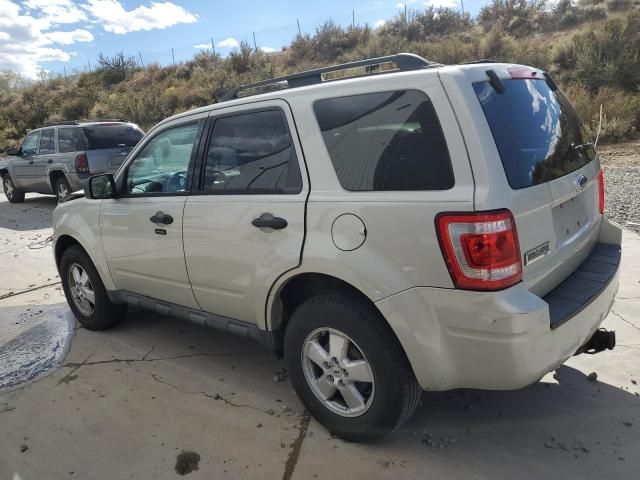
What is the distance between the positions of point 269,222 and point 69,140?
9.30 m

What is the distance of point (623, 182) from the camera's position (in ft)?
28.9

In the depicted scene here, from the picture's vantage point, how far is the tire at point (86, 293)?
4.43 m

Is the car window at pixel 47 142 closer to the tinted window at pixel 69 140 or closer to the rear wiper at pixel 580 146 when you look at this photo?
the tinted window at pixel 69 140

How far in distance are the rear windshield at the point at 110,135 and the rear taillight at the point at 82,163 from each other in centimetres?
23

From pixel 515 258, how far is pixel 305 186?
111 cm

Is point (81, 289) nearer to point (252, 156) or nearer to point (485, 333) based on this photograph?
point (252, 156)

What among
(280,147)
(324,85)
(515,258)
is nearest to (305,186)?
(280,147)

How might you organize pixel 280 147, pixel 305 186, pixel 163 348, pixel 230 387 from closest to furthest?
1. pixel 305 186
2. pixel 280 147
3. pixel 230 387
4. pixel 163 348

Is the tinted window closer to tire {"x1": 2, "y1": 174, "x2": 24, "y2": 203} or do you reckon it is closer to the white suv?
tire {"x1": 2, "y1": 174, "x2": 24, "y2": 203}

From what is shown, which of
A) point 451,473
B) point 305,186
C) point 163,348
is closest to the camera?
point 451,473

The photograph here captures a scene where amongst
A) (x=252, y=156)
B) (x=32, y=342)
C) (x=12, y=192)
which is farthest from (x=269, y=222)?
(x=12, y=192)

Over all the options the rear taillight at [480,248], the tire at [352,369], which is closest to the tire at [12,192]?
the tire at [352,369]

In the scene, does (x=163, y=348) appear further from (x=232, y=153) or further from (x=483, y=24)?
(x=483, y=24)

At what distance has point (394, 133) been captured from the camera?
99.1 inches
